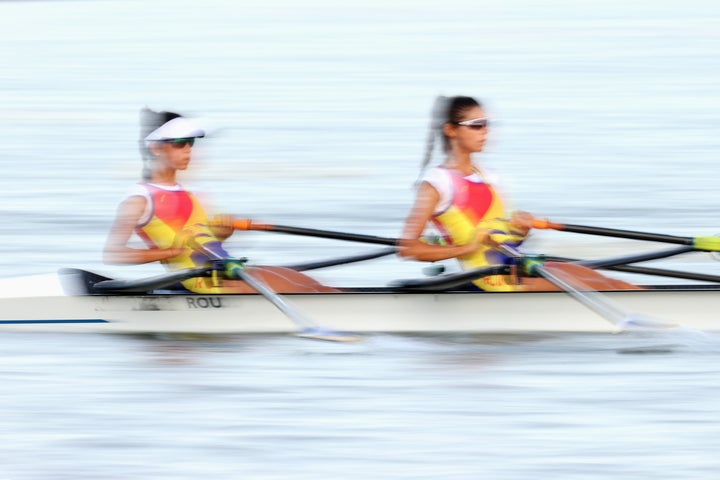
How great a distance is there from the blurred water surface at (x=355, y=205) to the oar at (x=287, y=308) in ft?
0.39

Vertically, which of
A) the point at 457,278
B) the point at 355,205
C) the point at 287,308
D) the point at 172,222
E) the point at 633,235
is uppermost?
the point at 172,222

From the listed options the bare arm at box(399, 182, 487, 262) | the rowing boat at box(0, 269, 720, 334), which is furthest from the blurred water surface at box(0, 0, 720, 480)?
the bare arm at box(399, 182, 487, 262)

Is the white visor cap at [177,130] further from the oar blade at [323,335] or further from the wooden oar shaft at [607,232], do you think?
the wooden oar shaft at [607,232]

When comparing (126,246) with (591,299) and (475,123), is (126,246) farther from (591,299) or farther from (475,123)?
(591,299)

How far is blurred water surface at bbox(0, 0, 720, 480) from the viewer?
5.98m

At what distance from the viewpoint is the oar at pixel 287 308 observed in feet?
23.7

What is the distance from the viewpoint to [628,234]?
24.7 feet

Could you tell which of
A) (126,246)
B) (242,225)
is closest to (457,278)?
(242,225)

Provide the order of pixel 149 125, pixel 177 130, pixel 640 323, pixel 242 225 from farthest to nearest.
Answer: pixel 242 225
pixel 149 125
pixel 177 130
pixel 640 323

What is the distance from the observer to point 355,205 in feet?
41.0

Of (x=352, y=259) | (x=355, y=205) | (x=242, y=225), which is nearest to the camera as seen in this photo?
(x=242, y=225)

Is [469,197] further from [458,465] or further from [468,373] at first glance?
[458,465]

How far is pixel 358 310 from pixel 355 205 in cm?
508

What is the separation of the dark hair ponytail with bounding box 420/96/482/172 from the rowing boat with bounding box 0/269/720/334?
658 millimetres
